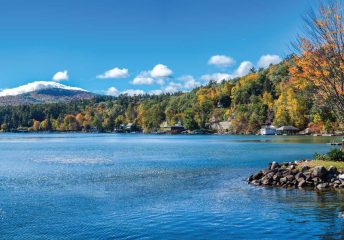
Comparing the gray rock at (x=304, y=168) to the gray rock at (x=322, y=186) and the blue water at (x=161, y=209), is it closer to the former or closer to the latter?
the gray rock at (x=322, y=186)

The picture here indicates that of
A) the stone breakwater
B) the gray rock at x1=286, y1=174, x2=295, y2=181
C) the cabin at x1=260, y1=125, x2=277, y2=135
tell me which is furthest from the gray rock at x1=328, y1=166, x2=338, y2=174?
the cabin at x1=260, y1=125, x2=277, y2=135

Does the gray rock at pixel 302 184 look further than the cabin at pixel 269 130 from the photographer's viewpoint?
No

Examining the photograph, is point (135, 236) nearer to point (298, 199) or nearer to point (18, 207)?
point (18, 207)

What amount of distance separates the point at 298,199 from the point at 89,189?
1794 cm

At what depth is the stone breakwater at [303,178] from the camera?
36344 millimetres

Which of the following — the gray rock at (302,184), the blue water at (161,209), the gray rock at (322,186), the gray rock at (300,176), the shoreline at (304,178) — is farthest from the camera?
the gray rock at (300,176)

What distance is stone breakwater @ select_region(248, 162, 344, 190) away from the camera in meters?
36.3

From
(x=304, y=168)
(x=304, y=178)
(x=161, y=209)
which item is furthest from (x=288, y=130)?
(x=161, y=209)

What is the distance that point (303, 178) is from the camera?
37.9m

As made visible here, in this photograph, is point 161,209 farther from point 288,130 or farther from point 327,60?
point 288,130

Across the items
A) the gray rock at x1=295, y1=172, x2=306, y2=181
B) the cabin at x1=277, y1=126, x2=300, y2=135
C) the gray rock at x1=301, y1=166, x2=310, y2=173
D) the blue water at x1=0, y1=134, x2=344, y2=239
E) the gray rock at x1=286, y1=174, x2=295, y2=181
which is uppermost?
the cabin at x1=277, y1=126, x2=300, y2=135

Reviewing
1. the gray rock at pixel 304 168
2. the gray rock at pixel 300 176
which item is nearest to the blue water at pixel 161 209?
the gray rock at pixel 300 176

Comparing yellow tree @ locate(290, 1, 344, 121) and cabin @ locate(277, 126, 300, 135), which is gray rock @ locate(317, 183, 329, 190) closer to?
yellow tree @ locate(290, 1, 344, 121)

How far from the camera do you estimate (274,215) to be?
26.2 meters
